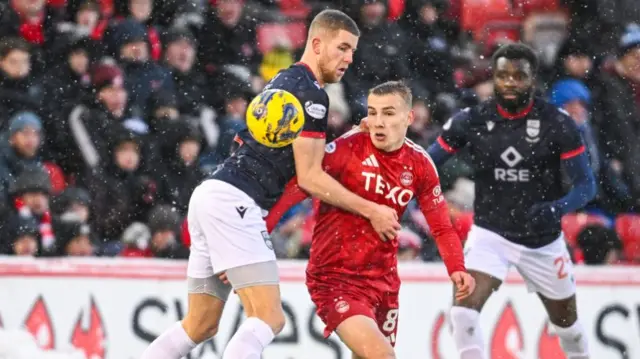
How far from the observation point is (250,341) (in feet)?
26.5

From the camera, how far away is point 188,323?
8.61m

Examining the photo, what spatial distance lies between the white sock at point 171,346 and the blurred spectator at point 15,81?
463 cm

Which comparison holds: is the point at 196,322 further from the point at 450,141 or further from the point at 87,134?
the point at 87,134

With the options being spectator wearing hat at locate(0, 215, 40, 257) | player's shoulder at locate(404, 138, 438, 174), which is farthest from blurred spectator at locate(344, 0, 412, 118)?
player's shoulder at locate(404, 138, 438, 174)

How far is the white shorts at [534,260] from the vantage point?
10.4 meters

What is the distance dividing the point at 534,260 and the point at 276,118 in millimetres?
2954

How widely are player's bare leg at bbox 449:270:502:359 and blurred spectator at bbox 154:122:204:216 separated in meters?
3.60

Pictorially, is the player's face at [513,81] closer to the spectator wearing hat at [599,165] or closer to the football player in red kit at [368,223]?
the football player in red kit at [368,223]

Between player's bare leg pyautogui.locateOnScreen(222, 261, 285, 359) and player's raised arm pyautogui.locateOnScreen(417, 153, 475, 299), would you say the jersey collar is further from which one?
player's bare leg pyautogui.locateOnScreen(222, 261, 285, 359)

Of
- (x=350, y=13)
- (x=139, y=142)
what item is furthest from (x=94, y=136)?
(x=350, y=13)

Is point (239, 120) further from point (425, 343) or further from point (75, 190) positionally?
point (425, 343)

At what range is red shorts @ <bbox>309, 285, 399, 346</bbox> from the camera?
8523 mm

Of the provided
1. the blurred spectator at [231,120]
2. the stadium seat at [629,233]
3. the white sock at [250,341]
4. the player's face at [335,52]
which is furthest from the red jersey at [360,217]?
the stadium seat at [629,233]

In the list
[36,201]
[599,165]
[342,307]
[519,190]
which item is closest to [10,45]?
[36,201]
